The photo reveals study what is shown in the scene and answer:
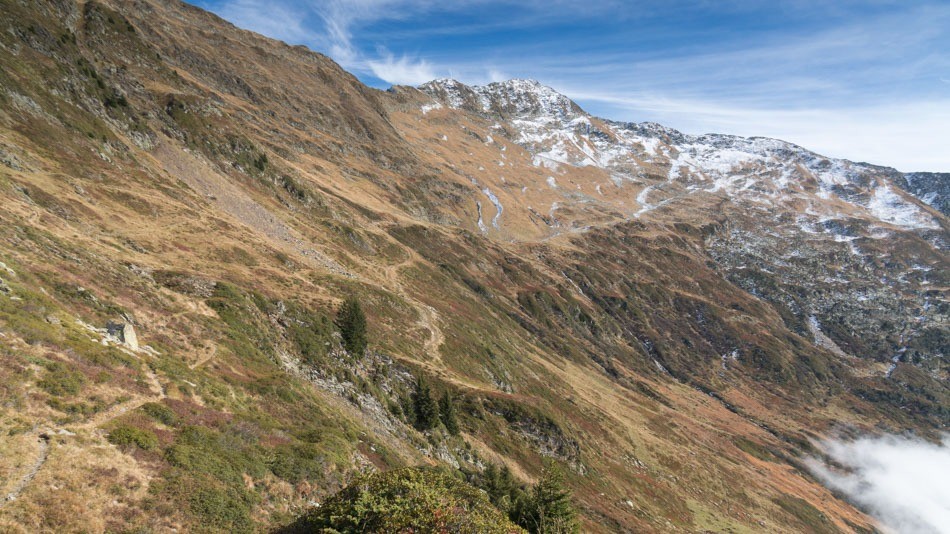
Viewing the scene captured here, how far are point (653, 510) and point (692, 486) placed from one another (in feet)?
85.4

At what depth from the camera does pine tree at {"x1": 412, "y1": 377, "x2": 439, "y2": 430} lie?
47469 millimetres

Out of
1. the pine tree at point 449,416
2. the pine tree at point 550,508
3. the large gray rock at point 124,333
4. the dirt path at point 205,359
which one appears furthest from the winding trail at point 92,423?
the pine tree at point 449,416

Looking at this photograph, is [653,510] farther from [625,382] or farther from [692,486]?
[625,382]

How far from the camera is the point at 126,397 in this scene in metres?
20.5

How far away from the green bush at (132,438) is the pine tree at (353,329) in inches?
1179

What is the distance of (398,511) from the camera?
14.1 m

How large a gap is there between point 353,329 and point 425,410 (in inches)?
510

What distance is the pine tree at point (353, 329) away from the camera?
159ft

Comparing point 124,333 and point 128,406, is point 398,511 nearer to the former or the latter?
point 128,406

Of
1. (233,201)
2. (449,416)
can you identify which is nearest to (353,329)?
(449,416)

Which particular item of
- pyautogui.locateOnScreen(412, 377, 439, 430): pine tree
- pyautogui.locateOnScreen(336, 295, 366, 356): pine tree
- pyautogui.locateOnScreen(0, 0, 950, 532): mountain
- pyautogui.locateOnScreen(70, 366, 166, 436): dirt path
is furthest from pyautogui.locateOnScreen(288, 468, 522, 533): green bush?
pyautogui.locateOnScreen(336, 295, 366, 356): pine tree

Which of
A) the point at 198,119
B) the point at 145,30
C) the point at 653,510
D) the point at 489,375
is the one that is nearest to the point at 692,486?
the point at 653,510

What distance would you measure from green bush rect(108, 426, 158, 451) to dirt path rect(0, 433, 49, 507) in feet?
7.11

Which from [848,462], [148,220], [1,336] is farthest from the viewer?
[848,462]
